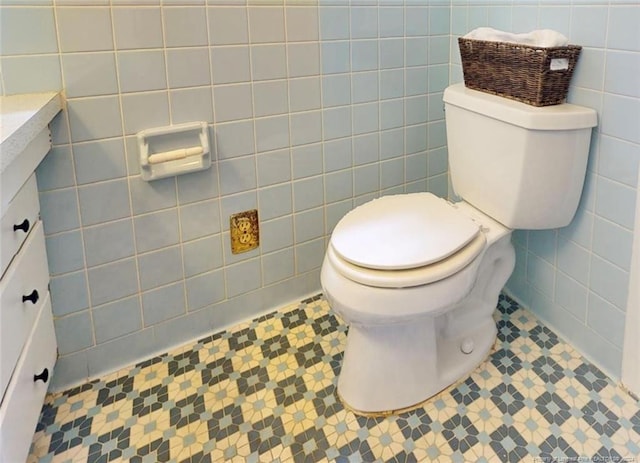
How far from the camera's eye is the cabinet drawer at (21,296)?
995mm

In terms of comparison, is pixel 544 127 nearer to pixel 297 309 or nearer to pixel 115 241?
pixel 297 309

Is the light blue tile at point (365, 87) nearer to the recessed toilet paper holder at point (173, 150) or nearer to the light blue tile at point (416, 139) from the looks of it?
the light blue tile at point (416, 139)

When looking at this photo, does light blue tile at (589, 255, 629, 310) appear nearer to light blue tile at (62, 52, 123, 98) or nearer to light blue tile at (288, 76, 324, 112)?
light blue tile at (288, 76, 324, 112)

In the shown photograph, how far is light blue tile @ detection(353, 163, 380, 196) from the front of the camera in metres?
1.87

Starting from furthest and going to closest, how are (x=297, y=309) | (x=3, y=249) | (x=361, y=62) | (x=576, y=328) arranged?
(x=297, y=309) < (x=361, y=62) < (x=576, y=328) < (x=3, y=249)

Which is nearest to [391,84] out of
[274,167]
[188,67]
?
[274,167]

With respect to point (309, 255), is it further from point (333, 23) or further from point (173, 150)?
point (333, 23)

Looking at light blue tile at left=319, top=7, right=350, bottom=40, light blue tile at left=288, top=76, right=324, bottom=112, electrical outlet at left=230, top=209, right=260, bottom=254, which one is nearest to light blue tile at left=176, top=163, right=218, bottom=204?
electrical outlet at left=230, top=209, right=260, bottom=254

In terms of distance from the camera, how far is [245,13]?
1.50 meters

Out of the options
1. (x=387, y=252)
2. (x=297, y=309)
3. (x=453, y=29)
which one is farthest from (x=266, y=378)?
(x=453, y=29)

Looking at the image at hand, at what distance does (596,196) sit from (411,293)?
647 millimetres

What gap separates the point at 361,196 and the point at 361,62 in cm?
47

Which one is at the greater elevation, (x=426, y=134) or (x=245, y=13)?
(x=245, y=13)

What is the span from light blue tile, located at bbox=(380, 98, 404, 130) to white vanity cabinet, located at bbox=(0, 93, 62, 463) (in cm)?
104
